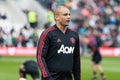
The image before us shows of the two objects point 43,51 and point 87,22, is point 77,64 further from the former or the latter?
point 87,22

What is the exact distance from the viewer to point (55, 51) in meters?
7.35

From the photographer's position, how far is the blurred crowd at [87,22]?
31.7 m

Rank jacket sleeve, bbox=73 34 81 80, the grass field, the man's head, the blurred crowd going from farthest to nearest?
1. the blurred crowd
2. the grass field
3. jacket sleeve, bbox=73 34 81 80
4. the man's head

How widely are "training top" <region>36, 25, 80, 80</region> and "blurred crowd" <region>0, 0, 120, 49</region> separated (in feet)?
77.3

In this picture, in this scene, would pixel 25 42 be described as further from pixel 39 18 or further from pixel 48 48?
pixel 48 48

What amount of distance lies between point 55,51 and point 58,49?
58 millimetres

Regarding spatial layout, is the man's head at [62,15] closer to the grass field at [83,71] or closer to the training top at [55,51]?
Result: the training top at [55,51]

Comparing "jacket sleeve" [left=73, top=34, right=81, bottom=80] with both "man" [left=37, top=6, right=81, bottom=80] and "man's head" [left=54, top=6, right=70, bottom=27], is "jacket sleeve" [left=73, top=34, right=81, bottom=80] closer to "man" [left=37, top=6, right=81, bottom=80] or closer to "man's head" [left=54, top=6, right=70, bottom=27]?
"man" [left=37, top=6, right=81, bottom=80]

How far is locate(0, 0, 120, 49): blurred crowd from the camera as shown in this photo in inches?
1248

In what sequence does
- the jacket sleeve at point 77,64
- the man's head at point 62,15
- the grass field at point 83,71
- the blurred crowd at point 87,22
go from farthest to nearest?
the blurred crowd at point 87,22 < the grass field at point 83,71 < the jacket sleeve at point 77,64 < the man's head at point 62,15

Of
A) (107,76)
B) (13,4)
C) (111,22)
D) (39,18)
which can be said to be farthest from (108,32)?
(107,76)

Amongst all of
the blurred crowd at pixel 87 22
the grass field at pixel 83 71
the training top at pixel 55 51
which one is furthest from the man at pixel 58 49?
the blurred crowd at pixel 87 22

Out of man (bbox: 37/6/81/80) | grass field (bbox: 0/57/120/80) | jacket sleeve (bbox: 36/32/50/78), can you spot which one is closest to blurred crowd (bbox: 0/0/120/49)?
grass field (bbox: 0/57/120/80)

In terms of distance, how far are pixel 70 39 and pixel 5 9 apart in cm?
2659
